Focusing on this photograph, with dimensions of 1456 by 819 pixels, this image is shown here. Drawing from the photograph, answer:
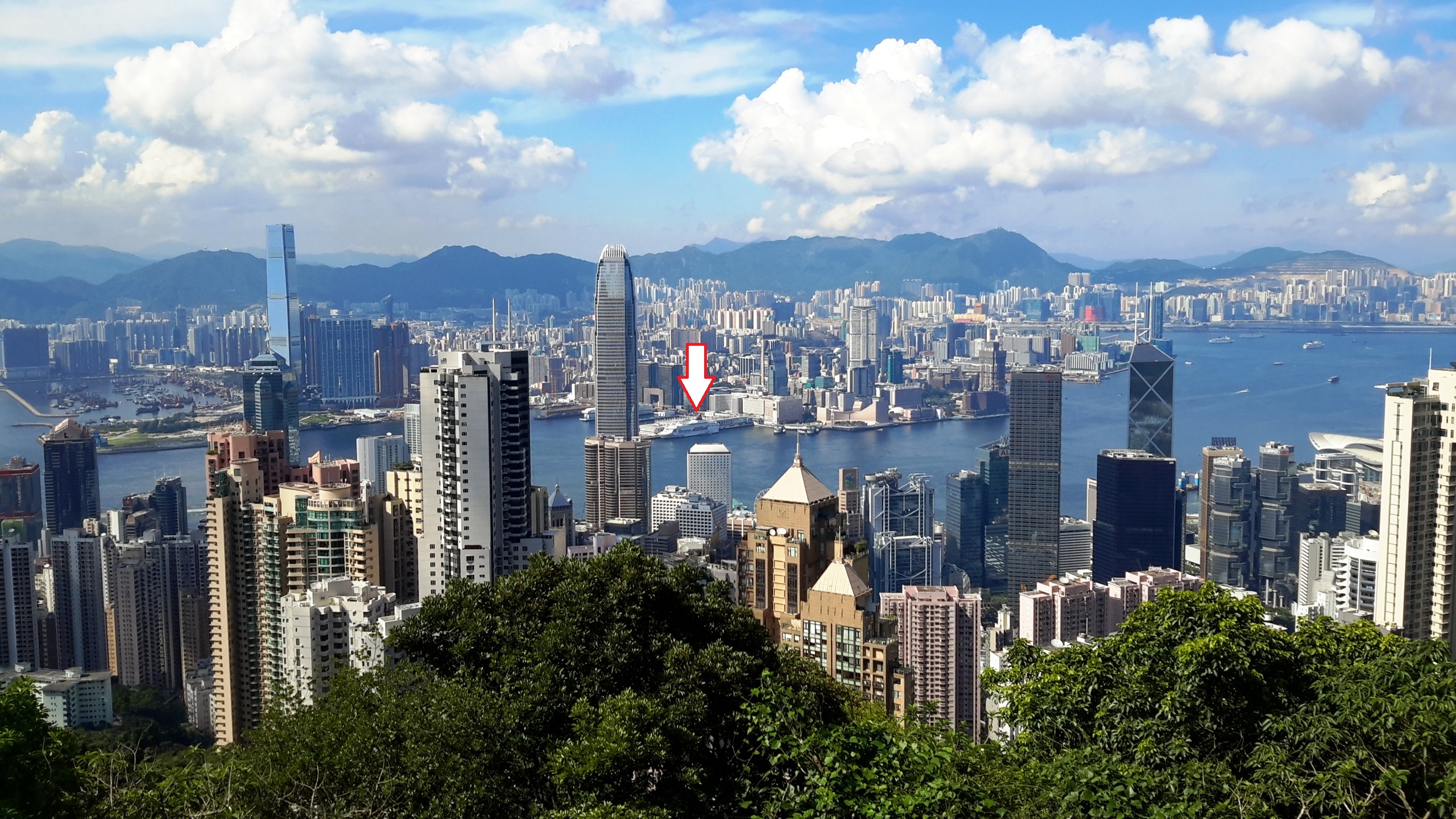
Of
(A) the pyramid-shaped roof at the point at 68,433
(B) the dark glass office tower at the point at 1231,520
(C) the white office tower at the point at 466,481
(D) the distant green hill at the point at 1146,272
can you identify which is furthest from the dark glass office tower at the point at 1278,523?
(D) the distant green hill at the point at 1146,272

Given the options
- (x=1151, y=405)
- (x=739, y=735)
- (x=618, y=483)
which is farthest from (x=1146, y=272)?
(x=739, y=735)

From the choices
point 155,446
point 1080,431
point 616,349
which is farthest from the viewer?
point 616,349

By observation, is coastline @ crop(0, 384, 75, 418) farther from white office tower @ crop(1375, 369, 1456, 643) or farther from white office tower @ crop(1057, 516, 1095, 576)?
white office tower @ crop(1375, 369, 1456, 643)

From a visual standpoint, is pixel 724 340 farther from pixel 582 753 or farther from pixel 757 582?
pixel 582 753

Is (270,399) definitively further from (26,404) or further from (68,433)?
(68,433)

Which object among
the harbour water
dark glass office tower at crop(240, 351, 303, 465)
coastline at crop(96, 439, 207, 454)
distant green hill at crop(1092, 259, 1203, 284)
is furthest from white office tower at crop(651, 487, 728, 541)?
distant green hill at crop(1092, 259, 1203, 284)

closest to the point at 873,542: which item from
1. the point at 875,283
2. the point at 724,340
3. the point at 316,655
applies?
the point at 316,655
